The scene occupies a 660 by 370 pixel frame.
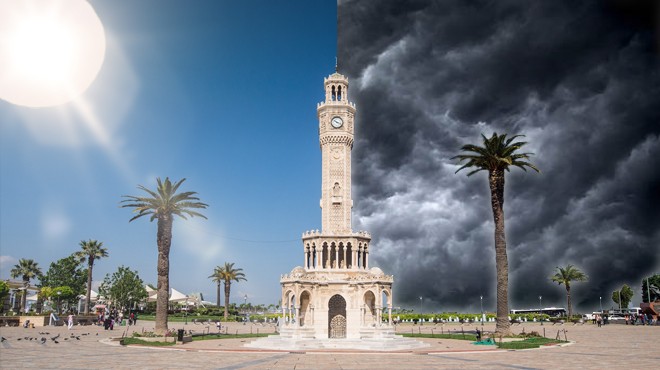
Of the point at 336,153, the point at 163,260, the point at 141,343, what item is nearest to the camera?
the point at 141,343

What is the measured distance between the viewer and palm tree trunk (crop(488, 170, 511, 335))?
4453cm

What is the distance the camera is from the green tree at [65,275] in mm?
101438

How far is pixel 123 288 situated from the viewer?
331ft

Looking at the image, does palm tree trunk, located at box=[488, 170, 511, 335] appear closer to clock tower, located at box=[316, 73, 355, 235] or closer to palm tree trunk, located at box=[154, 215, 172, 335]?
clock tower, located at box=[316, 73, 355, 235]

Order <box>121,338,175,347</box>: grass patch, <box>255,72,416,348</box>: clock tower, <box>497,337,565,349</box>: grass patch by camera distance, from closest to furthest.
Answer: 1. <box>497,337,565,349</box>: grass patch
2. <box>121,338,175,347</box>: grass patch
3. <box>255,72,416,348</box>: clock tower

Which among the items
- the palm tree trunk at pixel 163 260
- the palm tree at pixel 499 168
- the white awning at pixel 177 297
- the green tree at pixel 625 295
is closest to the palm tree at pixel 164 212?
the palm tree trunk at pixel 163 260

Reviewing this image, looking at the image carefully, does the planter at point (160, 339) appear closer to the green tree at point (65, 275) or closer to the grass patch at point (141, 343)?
the grass patch at point (141, 343)

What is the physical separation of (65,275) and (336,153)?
245ft

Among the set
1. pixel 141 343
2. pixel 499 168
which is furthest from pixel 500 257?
pixel 141 343

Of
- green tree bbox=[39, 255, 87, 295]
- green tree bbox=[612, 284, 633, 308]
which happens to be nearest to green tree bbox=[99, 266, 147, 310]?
green tree bbox=[39, 255, 87, 295]

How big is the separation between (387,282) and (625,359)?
2334 cm

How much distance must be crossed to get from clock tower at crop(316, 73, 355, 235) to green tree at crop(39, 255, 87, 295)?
7283cm

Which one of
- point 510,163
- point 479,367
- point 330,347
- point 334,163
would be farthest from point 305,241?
point 479,367

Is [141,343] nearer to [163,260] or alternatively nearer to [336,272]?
[163,260]
